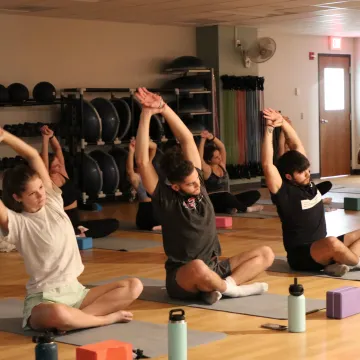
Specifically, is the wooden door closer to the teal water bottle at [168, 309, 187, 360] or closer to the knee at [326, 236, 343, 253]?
the knee at [326, 236, 343, 253]

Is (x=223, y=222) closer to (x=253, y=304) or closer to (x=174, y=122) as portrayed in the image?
(x=253, y=304)

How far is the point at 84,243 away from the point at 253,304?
2491 mm

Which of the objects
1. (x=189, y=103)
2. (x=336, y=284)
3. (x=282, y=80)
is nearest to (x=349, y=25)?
(x=282, y=80)

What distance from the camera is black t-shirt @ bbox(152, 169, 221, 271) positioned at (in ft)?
14.4

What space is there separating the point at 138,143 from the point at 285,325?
1.19 m

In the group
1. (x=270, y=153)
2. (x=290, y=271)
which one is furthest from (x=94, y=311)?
(x=290, y=271)

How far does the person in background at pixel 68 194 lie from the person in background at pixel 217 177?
141 cm

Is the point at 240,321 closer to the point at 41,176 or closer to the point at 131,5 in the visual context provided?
the point at 41,176

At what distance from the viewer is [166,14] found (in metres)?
9.65

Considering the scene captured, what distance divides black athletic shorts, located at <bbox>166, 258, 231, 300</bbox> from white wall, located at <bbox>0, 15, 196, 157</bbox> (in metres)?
5.00

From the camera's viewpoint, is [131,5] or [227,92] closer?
[131,5]

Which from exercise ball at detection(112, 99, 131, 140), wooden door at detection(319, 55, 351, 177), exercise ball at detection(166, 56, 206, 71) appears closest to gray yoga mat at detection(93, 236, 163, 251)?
exercise ball at detection(112, 99, 131, 140)

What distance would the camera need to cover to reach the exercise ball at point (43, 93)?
893cm

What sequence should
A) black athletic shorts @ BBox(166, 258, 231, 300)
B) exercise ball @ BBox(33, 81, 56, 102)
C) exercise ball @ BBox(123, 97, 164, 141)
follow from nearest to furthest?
black athletic shorts @ BBox(166, 258, 231, 300) → exercise ball @ BBox(33, 81, 56, 102) → exercise ball @ BBox(123, 97, 164, 141)
